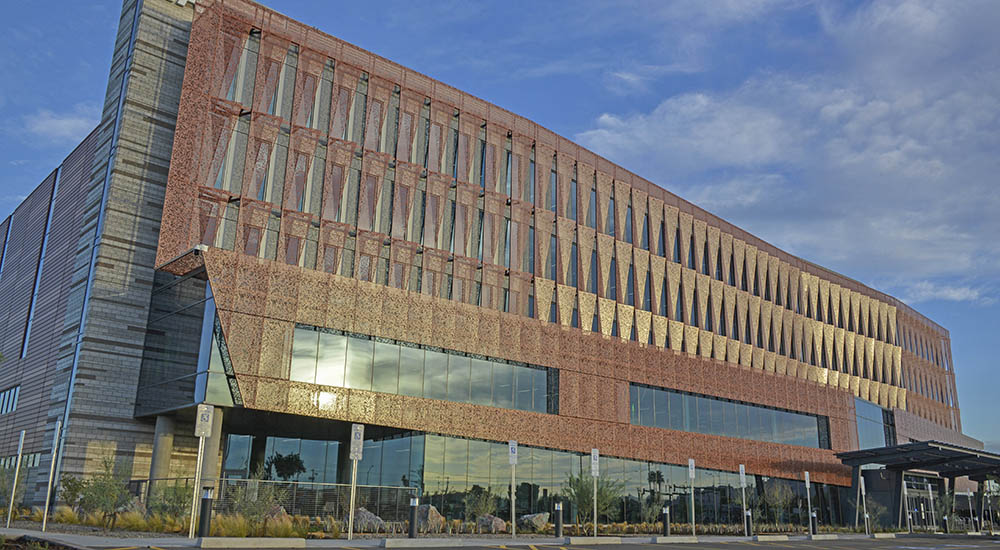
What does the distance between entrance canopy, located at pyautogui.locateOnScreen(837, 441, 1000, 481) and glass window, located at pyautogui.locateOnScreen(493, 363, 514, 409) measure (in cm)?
2459

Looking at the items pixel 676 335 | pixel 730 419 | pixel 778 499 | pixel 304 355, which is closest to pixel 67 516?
pixel 304 355

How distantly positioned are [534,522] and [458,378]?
24.7ft

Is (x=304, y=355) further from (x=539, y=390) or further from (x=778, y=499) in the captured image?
(x=778, y=499)

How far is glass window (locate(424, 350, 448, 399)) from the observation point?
3750 cm

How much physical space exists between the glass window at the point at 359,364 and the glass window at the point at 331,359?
1.01ft

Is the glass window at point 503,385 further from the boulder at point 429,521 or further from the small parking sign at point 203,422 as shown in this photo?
the small parking sign at point 203,422

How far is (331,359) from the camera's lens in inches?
1357

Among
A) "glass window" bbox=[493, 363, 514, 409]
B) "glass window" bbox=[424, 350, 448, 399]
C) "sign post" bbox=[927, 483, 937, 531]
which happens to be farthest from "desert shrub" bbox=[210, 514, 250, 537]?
"sign post" bbox=[927, 483, 937, 531]

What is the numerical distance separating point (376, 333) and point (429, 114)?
12166 millimetres

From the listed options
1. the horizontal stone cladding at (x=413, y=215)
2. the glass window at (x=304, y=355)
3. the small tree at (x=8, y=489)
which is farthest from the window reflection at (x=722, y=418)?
the small tree at (x=8, y=489)

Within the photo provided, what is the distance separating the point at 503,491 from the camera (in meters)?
39.4

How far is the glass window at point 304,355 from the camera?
33.3 meters

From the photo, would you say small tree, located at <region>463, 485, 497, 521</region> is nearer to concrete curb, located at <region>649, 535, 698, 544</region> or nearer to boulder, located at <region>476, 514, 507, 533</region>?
boulder, located at <region>476, 514, 507, 533</region>

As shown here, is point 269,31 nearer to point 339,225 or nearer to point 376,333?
point 339,225
